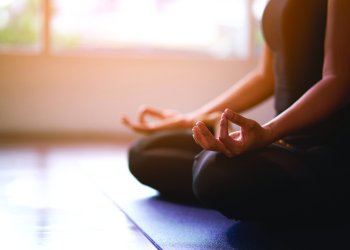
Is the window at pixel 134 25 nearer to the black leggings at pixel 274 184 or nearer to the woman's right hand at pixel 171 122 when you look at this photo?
the woman's right hand at pixel 171 122

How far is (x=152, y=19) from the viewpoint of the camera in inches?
192

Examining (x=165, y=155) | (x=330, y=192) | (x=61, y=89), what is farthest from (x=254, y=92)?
(x=61, y=89)

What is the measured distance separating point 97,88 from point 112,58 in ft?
0.96

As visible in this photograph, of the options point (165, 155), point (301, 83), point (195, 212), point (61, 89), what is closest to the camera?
point (301, 83)

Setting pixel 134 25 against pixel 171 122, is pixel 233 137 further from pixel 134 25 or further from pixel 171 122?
pixel 134 25

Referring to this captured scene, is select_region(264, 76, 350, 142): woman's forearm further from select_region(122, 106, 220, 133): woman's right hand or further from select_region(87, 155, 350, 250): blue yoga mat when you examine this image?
select_region(122, 106, 220, 133): woman's right hand

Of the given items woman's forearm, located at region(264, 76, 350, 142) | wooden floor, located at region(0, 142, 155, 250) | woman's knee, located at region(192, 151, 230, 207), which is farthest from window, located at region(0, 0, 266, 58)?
woman's forearm, located at region(264, 76, 350, 142)

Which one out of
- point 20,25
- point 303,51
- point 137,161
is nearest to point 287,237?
point 303,51

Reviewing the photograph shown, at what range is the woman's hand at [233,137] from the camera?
1.07m

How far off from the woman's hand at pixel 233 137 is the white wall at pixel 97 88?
3584mm

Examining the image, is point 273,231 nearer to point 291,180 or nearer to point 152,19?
point 291,180

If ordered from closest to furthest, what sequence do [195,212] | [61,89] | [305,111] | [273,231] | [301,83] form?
[305,111], [273,231], [301,83], [195,212], [61,89]

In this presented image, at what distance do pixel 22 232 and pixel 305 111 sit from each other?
27.8 inches

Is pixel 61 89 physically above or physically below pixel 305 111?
below
